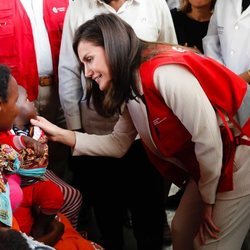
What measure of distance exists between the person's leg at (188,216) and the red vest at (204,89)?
196 millimetres

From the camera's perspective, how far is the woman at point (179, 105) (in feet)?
4.68

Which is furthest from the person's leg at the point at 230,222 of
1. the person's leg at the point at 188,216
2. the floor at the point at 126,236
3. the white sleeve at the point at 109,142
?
the floor at the point at 126,236

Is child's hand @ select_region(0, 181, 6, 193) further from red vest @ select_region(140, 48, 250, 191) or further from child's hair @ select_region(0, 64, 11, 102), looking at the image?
red vest @ select_region(140, 48, 250, 191)

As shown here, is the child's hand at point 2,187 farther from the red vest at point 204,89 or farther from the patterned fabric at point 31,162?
the red vest at point 204,89

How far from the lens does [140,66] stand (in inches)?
57.7

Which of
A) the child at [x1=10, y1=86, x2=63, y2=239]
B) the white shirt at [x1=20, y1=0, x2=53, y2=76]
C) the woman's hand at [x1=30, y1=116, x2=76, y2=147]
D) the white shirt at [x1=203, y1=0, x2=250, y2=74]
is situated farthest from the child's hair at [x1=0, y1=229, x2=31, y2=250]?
the white shirt at [x1=203, y1=0, x2=250, y2=74]

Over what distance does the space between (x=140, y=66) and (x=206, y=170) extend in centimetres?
42

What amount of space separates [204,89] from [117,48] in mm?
311

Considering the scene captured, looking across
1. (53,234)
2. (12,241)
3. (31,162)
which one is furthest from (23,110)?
(12,241)

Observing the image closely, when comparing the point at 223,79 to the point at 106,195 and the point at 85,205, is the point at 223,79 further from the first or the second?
the point at 85,205

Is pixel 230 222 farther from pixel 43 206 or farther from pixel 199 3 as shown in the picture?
pixel 199 3

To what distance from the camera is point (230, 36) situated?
6.98 ft

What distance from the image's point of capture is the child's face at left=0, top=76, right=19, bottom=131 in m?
1.27

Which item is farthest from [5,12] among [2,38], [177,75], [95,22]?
[177,75]
